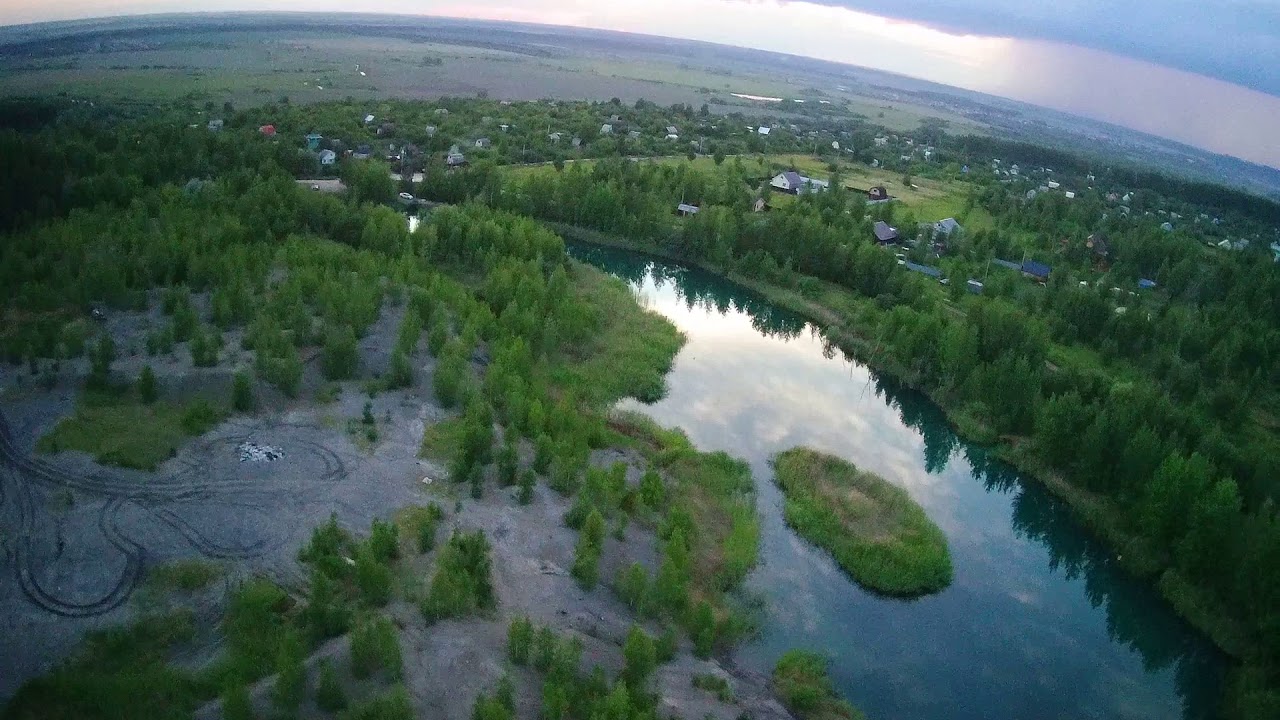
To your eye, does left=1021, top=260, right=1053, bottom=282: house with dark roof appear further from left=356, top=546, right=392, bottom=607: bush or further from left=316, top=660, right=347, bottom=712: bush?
left=316, top=660, right=347, bottom=712: bush

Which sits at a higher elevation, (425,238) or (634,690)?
(425,238)

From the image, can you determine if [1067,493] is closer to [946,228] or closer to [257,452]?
[257,452]

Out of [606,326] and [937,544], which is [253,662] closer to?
[937,544]

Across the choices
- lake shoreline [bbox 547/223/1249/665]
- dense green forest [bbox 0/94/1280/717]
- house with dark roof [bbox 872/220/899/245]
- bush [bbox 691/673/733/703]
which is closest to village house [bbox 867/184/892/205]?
dense green forest [bbox 0/94/1280/717]

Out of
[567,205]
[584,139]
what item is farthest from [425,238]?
[584,139]

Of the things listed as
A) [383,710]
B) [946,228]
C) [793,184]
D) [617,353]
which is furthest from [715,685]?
[793,184]

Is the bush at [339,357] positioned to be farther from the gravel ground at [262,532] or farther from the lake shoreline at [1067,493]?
the lake shoreline at [1067,493]
